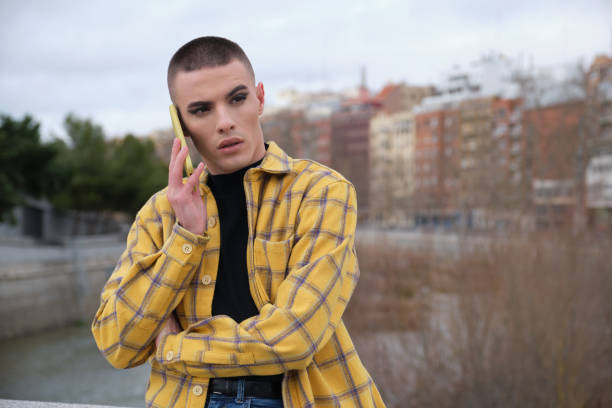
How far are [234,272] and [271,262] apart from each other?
0.11 m

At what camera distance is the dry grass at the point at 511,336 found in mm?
9391

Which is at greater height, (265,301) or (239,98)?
(239,98)

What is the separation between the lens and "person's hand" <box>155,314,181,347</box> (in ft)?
5.41

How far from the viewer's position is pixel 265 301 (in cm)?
164

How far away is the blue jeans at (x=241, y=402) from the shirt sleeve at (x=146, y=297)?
236 millimetres

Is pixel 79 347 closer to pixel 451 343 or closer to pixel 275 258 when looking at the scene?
pixel 451 343

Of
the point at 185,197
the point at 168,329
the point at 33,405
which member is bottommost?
the point at 33,405

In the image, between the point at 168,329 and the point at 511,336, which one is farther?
the point at 511,336

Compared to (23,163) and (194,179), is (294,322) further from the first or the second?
(23,163)

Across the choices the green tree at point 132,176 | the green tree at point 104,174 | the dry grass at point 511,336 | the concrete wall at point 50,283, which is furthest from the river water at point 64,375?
the green tree at point 132,176

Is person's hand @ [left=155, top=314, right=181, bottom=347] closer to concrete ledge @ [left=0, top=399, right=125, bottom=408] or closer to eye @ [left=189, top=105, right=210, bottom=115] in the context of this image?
eye @ [left=189, top=105, right=210, bottom=115]

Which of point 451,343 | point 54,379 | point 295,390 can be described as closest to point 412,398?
point 451,343

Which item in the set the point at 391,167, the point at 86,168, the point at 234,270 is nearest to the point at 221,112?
the point at 234,270

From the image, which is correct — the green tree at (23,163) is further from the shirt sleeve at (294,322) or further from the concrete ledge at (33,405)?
the shirt sleeve at (294,322)
